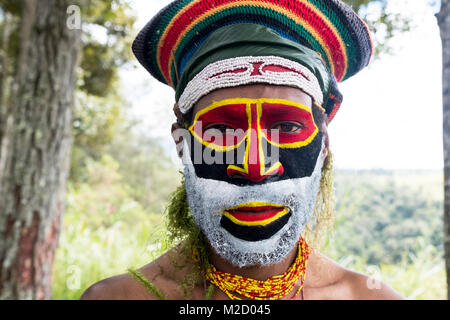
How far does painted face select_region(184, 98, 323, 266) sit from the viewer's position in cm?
160

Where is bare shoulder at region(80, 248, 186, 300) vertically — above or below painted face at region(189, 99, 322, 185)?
below

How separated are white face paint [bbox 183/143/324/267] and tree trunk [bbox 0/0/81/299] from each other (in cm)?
248

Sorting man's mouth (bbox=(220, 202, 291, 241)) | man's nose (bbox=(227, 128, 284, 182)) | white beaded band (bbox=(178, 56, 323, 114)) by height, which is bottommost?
man's mouth (bbox=(220, 202, 291, 241))

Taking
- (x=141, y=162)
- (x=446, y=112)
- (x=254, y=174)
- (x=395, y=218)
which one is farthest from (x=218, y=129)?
(x=141, y=162)

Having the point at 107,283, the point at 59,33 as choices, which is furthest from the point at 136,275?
the point at 59,33

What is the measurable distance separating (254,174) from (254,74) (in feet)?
1.54

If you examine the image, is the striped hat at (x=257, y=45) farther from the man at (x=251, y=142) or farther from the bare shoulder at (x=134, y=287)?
the bare shoulder at (x=134, y=287)

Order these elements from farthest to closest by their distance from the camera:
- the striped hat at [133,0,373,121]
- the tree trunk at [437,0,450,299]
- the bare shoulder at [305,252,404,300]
Result: the tree trunk at [437,0,450,299], the bare shoulder at [305,252,404,300], the striped hat at [133,0,373,121]

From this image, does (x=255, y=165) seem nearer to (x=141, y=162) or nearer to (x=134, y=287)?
(x=134, y=287)

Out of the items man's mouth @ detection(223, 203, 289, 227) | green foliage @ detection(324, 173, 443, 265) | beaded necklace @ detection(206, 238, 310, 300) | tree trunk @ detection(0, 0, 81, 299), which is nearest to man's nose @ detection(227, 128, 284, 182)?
man's mouth @ detection(223, 203, 289, 227)

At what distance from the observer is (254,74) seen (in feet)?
5.47

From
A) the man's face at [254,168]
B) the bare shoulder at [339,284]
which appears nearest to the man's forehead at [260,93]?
the man's face at [254,168]

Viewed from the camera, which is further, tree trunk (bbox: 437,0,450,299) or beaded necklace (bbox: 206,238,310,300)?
tree trunk (bbox: 437,0,450,299)

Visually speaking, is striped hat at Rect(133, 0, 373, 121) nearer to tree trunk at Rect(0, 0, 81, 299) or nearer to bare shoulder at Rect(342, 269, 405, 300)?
bare shoulder at Rect(342, 269, 405, 300)
